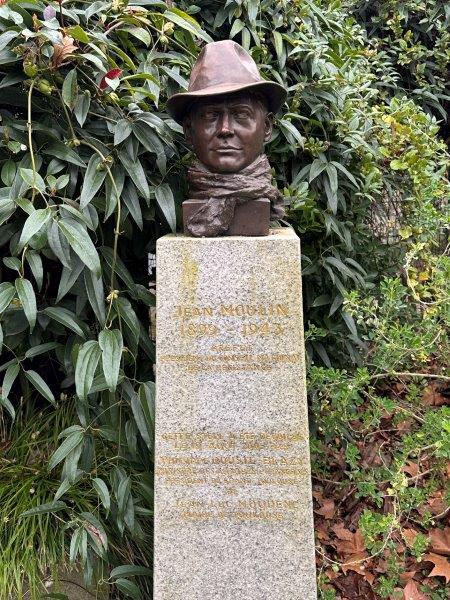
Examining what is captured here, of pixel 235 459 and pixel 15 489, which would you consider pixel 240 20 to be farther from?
pixel 15 489

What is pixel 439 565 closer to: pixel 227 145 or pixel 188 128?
pixel 227 145

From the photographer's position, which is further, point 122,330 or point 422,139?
point 422,139

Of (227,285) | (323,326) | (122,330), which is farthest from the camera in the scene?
(323,326)

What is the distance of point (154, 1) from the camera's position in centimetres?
225

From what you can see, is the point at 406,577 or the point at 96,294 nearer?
the point at 96,294

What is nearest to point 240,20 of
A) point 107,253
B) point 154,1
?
point 154,1

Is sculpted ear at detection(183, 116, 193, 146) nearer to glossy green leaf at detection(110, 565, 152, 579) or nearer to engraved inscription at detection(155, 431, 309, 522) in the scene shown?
engraved inscription at detection(155, 431, 309, 522)

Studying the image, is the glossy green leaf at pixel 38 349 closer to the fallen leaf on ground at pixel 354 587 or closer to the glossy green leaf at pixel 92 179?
the glossy green leaf at pixel 92 179

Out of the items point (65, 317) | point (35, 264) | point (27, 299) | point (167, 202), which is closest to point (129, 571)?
point (65, 317)

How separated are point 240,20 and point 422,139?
109 cm

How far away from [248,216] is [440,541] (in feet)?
5.44

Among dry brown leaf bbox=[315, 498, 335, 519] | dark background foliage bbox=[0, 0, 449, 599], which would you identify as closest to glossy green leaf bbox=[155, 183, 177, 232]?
dark background foliage bbox=[0, 0, 449, 599]

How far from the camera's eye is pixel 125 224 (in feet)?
7.57

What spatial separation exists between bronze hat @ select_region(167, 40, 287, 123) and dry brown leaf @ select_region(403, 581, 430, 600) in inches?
79.3
